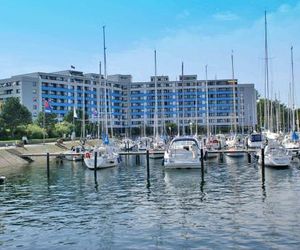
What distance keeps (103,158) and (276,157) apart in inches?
821

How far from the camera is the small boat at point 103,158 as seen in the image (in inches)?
2192

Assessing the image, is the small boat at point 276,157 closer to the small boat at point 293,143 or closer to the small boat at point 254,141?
the small boat at point 293,143

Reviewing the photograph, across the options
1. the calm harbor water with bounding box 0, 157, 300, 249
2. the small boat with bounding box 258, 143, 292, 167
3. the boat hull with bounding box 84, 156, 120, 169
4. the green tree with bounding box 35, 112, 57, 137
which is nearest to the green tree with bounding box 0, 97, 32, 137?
the green tree with bounding box 35, 112, 57, 137

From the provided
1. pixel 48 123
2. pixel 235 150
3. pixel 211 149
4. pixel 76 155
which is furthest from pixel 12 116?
pixel 235 150

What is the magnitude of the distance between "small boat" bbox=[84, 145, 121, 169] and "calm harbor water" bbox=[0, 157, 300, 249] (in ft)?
31.7

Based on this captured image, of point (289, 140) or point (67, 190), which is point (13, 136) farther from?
point (67, 190)

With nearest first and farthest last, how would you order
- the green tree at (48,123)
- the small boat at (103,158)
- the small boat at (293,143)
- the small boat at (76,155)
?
the small boat at (103,158) < the small boat at (293,143) < the small boat at (76,155) < the green tree at (48,123)

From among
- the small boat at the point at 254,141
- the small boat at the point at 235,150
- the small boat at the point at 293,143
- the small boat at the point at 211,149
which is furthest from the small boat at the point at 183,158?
the small boat at the point at 254,141

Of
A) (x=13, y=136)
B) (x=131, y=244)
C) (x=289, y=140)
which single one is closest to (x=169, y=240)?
(x=131, y=244)

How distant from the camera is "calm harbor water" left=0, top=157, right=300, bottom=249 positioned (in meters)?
20.0

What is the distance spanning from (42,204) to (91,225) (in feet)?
28.3

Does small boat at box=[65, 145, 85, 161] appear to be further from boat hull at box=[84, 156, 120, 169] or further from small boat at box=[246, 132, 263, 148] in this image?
small boat at box=[246, 132, 263, 148]

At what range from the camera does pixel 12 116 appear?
382 ft

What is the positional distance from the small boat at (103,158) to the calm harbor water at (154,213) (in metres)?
9.67
